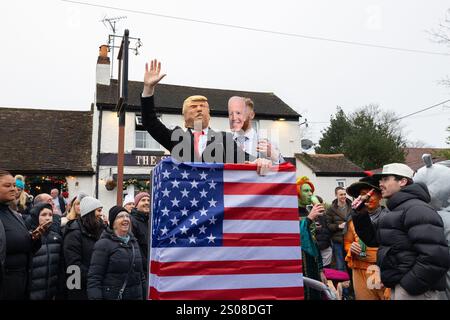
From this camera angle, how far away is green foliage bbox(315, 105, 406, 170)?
2795 cm

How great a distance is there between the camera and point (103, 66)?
62.4ft

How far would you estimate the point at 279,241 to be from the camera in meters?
2.22

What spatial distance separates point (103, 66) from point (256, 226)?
1846 centimetres

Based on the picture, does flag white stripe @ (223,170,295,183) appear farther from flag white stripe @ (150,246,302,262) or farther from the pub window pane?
the pub window pane

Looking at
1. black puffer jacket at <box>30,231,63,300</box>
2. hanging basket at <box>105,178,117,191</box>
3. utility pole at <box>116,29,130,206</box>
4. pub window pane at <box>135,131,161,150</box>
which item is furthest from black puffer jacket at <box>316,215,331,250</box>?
pub window pane at <box>135,131,161,150</box>

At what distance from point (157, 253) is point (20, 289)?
2.24m

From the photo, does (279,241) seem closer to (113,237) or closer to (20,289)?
(113,237)

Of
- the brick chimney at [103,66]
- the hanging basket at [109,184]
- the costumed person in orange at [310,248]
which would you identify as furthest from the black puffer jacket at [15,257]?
the brick chimney at [103,66]

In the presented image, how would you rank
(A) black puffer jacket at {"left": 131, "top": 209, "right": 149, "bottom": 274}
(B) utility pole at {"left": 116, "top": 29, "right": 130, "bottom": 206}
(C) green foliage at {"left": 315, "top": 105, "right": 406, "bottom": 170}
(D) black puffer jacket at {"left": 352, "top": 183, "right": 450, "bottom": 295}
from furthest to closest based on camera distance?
1. (C) green foliage at {"left": 315, "top": 105, "right": 406, "bottom": 170}
2. (B) utility pole at {"left": 116, "top": 29, "right": 130, "bottom": 206}
3. (A) black puffer jacket at {"left": 131, "top": 209, "right": 149, "bottom": 274}
4. (D) black puffer jacket at {"left": 352, "top": 183, "right": 450, "bottom": 295}

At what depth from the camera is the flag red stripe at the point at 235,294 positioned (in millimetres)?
2035

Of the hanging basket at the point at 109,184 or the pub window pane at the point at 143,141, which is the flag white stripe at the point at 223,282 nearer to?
the hanging basket at the point at 109,184

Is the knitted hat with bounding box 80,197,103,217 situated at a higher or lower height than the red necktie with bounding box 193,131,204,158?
lower

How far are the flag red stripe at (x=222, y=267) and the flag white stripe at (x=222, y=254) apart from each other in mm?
20

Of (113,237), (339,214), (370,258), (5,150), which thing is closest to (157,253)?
(113,237)
